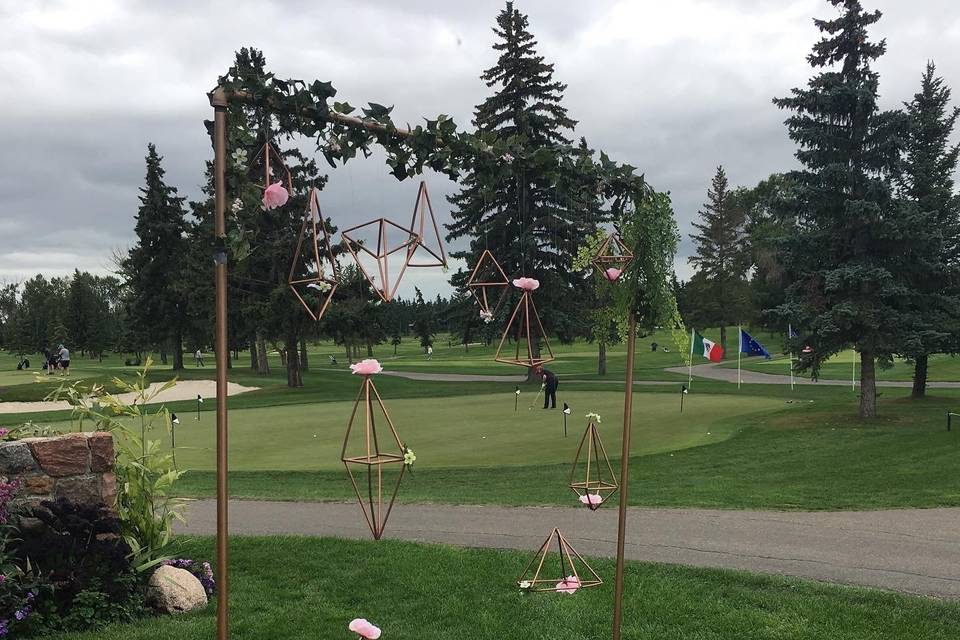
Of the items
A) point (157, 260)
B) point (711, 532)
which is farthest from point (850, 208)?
point (157, 260)

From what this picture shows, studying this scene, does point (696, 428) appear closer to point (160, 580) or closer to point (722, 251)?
point (160, 580)

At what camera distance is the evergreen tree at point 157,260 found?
36.4m

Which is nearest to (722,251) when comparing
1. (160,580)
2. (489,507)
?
(489,507)

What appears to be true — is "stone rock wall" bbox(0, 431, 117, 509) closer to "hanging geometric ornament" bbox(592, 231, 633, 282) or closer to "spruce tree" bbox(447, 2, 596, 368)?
"hanging geometric ornament" bbox(592, 231, 633, 282)

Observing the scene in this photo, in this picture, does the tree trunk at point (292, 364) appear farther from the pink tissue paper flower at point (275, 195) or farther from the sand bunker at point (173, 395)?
the pink tissue paper flower at point (275, 195)

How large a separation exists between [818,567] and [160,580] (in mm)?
5625

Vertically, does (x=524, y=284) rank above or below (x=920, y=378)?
above

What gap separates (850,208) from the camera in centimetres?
1488

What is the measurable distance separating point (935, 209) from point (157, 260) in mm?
35503

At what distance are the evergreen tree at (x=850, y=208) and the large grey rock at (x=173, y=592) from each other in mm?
14173

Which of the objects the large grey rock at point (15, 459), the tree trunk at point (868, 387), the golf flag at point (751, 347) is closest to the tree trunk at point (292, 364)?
the golf flag at point (751, 347)

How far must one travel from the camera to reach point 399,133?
10.1 ft

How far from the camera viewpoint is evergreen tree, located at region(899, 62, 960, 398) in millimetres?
16328

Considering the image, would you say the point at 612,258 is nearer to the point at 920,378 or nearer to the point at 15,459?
the point at 15,459
